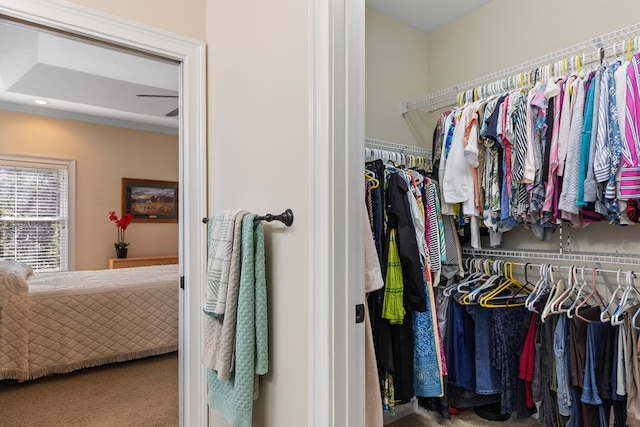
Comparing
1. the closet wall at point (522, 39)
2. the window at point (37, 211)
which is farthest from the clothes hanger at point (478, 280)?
the window at point (37, 211)

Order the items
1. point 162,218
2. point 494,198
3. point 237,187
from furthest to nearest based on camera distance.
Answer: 1. point 162,218
2. point 494,198
3. point 237,187

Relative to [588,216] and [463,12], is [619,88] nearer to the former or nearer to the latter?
[588,216]

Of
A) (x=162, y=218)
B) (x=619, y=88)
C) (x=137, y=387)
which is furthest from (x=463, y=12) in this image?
(x=162, y=218)

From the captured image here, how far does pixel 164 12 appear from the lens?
1.61m

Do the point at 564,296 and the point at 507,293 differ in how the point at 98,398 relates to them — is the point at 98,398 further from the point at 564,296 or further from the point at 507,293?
the point at 564,296

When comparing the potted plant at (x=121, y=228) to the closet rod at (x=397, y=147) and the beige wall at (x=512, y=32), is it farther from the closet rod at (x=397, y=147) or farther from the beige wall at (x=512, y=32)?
the beige wall at (x=512, y=32)

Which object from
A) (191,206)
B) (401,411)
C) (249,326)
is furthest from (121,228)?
(249,326)

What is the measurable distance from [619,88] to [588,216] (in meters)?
0.57

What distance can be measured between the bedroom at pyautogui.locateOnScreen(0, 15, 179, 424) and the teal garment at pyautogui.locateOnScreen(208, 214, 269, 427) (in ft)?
10.8

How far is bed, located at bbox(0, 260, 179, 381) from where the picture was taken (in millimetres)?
2590

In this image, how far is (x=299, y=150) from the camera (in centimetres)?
111

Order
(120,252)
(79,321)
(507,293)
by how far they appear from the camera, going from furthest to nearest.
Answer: (120,252), (79,321), (507,293)

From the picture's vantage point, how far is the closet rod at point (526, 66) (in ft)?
5.77

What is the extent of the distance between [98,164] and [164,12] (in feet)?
12.0
